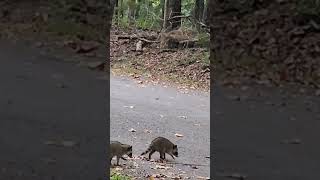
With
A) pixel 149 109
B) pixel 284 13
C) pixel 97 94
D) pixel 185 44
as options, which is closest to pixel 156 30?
pixel 185 44

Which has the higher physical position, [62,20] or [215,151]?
[62,20]

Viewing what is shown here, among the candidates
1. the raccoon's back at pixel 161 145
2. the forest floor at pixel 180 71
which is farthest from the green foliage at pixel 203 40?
the raccoon's back at pixel 161 145

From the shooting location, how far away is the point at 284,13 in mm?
6348

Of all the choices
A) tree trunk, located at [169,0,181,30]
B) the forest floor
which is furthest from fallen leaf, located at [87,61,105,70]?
tree trunk, located at [169,0,181,30]

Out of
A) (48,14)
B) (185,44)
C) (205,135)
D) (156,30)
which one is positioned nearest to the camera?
(205,135)

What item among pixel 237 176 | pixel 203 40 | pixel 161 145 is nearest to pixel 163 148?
pixel 161 145

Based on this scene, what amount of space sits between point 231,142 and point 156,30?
19.1 ft

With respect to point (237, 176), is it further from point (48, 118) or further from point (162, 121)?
point (162, 121)

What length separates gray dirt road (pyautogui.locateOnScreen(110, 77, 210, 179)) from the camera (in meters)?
3.66

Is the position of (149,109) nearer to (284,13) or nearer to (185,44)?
(284,13)

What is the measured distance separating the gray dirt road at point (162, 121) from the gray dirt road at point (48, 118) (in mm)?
254

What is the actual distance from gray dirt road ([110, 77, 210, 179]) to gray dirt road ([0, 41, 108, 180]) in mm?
254

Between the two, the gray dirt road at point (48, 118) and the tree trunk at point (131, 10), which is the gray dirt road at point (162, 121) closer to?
the gray dirt road at point (48, 118)

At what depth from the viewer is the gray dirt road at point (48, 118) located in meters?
3.09
